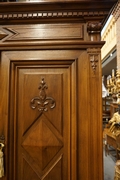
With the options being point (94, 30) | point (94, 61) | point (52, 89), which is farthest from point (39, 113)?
point (94, 30)

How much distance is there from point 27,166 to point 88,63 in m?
0.93

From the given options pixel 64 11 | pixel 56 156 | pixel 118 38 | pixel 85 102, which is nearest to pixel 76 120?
pixel 85 102

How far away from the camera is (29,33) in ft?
3.83

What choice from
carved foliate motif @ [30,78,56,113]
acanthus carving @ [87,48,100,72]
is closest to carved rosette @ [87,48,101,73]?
acanthus carving @ [87,48,100,72]

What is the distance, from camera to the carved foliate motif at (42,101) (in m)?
1.15

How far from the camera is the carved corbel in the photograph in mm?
1101

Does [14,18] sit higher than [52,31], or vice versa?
[14,18]

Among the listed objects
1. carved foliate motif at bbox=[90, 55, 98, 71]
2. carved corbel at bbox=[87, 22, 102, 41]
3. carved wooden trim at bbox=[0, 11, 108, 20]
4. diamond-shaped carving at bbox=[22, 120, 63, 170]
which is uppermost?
Answer: carved wooden trim at bbox=[0, 11, 108, 20]

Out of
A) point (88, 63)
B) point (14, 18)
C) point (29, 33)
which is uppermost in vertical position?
point (14, 18)

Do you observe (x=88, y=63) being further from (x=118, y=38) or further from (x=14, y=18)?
(x=118, y=38)

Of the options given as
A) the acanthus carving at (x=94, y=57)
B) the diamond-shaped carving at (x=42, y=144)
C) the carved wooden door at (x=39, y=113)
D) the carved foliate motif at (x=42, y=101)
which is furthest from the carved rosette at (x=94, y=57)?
the diamond-shaped carving at (x=42, y=144)

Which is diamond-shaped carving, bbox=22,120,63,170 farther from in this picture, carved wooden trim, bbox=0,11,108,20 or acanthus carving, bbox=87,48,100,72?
carved wooden trim, bbox=0,11,108,20

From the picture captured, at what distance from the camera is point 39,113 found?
3.78ft

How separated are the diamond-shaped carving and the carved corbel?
0.76m
